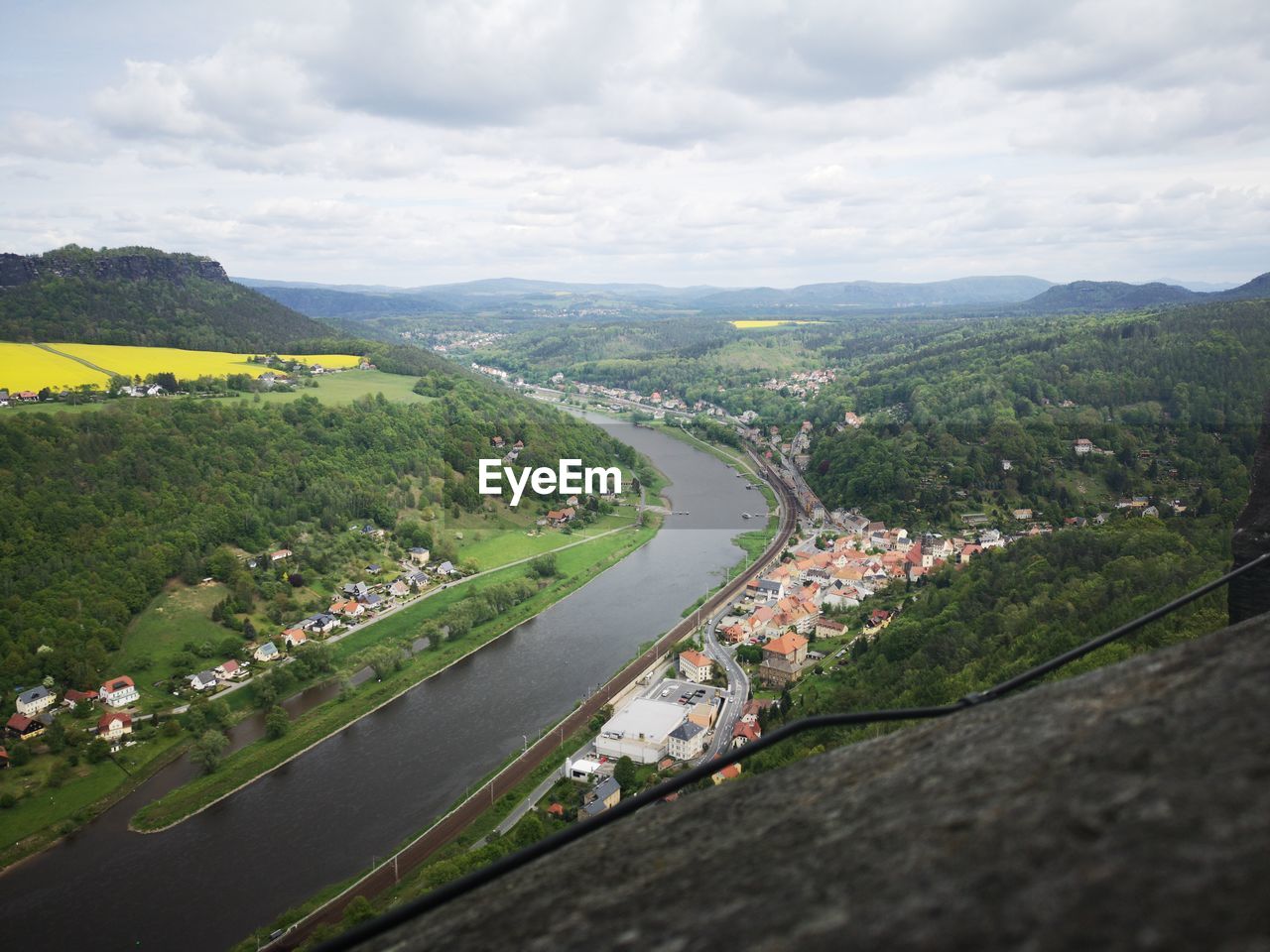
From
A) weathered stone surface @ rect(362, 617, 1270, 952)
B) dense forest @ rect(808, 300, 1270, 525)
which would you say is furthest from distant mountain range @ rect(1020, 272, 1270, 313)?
weathered stone surface @ rect(362, 617, 1270, 952)

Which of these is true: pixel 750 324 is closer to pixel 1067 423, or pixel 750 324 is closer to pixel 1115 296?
pixel 1115 296

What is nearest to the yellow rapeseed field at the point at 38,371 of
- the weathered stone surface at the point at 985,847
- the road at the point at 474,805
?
the road at the point at 474,805

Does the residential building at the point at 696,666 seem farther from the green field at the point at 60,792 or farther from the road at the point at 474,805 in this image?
the green field at the point at 60,792

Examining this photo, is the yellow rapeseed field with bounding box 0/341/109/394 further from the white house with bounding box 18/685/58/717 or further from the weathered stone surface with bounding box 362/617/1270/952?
the weathered stone surface with bounding box 362/617/1270/952

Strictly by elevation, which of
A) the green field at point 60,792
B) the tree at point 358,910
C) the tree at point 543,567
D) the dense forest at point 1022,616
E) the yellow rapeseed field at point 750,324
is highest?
the yellow rapeseed field at point 750,324

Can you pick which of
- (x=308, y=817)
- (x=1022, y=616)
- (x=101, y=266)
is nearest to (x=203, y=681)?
(x=308, y=817)

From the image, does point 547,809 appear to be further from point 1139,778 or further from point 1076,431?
point 1076,431
